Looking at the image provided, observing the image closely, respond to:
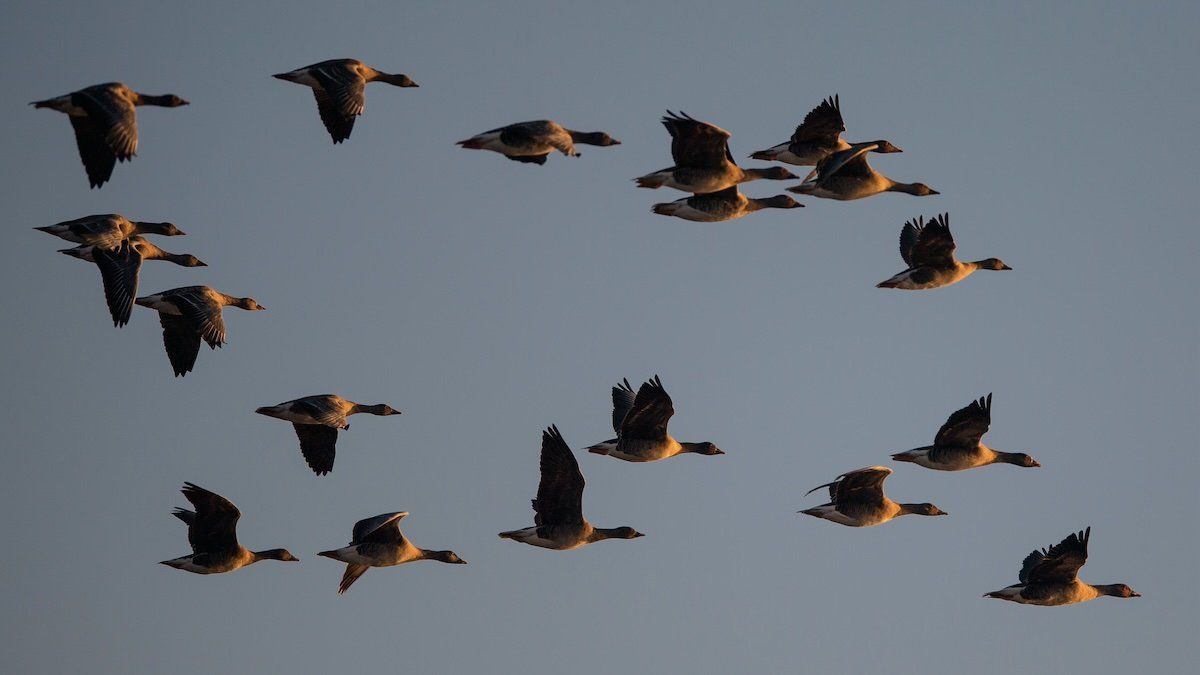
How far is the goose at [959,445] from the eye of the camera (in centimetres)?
3541

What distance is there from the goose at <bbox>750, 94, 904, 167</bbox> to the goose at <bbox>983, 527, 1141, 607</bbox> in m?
7.84

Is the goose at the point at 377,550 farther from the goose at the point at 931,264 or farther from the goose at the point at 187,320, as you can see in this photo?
Answer: the goose at the point at 931,264

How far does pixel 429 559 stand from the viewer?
37.8 m

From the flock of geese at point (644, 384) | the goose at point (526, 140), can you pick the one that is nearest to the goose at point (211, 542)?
the flock of geese at point (644, 384)

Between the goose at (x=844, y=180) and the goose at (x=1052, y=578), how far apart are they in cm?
716

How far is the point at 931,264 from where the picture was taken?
36625 mm

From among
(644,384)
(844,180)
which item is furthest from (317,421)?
(844,180)

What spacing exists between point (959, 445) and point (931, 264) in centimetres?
335

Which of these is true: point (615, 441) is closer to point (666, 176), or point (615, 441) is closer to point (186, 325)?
point (666, 176)

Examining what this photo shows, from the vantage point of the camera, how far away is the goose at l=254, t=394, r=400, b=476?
1388 inches

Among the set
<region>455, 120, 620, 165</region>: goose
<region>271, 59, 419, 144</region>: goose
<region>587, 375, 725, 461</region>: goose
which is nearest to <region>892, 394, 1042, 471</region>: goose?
<region>587, 375, 725, 461</region>: goose

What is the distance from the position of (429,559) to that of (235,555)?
12.1ft

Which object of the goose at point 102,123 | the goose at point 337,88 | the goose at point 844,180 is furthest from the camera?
the goose at point 844,180

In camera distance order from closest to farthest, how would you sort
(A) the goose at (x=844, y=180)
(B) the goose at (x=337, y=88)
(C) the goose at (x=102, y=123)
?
(C) the goose at (x=102, y=123) < (B) the goose at (x=337, y=88) < (A) the goose at (x=844, y=180)
